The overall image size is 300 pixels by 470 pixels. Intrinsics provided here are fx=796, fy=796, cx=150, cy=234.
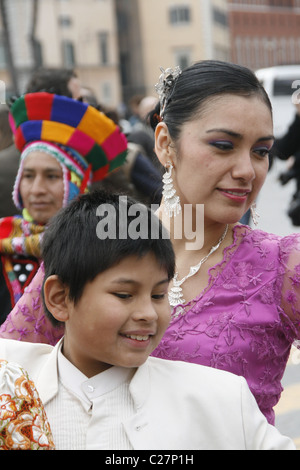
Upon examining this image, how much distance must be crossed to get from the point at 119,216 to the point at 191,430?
1.64 ft

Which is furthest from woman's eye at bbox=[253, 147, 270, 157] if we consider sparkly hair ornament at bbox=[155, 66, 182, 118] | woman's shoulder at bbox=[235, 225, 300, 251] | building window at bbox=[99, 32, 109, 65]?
building window at bbox=[99, 32, 109, 65]

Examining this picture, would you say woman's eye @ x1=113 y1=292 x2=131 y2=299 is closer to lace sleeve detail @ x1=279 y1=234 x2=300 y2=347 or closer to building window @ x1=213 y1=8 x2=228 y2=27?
lace sleeve detail @ x1=279 y1=234 x2=300 y2=347

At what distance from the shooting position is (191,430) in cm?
167

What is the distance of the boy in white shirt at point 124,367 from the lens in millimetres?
1669

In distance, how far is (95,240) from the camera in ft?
5.79

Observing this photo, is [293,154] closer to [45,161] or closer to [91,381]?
[45,161]

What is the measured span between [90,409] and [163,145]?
94cm

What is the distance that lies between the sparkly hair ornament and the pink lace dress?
487mm

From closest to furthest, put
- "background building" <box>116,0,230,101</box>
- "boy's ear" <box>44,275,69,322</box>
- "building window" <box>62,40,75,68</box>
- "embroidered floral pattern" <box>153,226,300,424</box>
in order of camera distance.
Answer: "boy's ear" <box>44,275,69,322</box>, "embroidered floral pattern" <box>153,226,300,424</box>, "building window" <box>62,40,75,68</box>, "background building" <box>116,0,230,101</box>

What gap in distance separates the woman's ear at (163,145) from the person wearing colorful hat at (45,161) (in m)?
0.81

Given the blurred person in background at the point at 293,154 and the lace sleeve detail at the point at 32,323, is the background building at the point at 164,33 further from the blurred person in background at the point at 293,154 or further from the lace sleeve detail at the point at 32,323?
the lace sleeve detail at the point at 32,323

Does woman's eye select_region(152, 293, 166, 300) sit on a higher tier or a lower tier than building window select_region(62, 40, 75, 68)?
higher

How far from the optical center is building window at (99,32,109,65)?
167ft

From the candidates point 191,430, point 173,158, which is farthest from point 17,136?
point 191,430
